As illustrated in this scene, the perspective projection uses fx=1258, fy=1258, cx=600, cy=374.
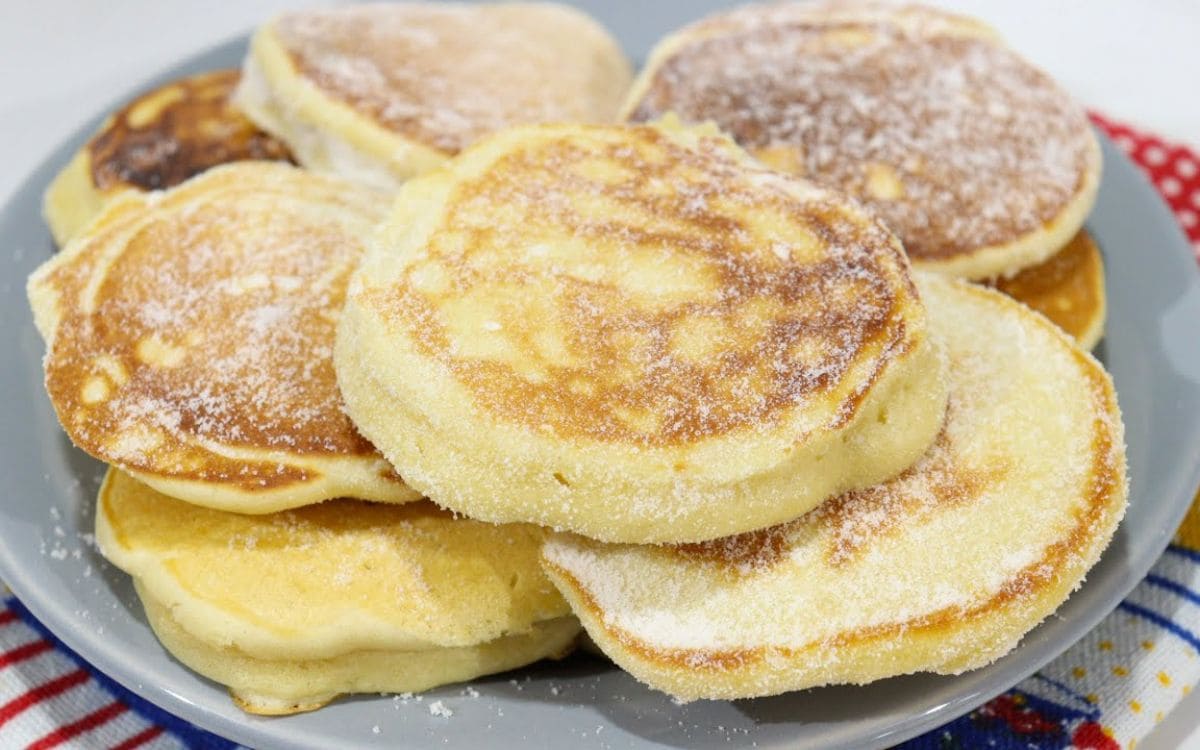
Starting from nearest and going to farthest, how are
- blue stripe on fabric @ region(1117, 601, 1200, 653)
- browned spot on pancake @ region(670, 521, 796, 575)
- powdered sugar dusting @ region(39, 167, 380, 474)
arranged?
browned spot on pancake @ region(670, 521, 796, 575)
powdered sugar dusting @ region(39, 167, 380, 474)
blue stripe on fabric @ region(1117, 601, 1200, 653)

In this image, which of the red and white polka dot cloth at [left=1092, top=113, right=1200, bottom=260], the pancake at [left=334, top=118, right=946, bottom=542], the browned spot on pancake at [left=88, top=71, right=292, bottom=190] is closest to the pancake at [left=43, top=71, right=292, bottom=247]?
the browned spot on pancake at [left=88, top=71, right=292, bottom=190]

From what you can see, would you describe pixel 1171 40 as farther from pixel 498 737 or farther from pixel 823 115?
pixel 498 737

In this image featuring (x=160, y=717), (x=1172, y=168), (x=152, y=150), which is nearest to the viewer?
(x=160, y=717)

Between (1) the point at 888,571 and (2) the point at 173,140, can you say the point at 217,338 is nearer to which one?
(2) the point at 173,140

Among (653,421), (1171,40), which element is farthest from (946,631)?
(1171,40)

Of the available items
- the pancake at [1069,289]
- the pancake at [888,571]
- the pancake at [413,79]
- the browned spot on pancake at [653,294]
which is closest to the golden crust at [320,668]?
the pancake at [888,571]

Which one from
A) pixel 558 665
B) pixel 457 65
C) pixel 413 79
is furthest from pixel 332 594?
pixel 457 65

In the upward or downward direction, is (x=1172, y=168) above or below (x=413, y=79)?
below

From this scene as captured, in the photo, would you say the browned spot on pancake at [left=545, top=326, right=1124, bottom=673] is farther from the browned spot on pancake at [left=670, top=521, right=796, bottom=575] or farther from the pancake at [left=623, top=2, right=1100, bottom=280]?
the pancake at [left=623, top=2, right=1100, bottom=280]
